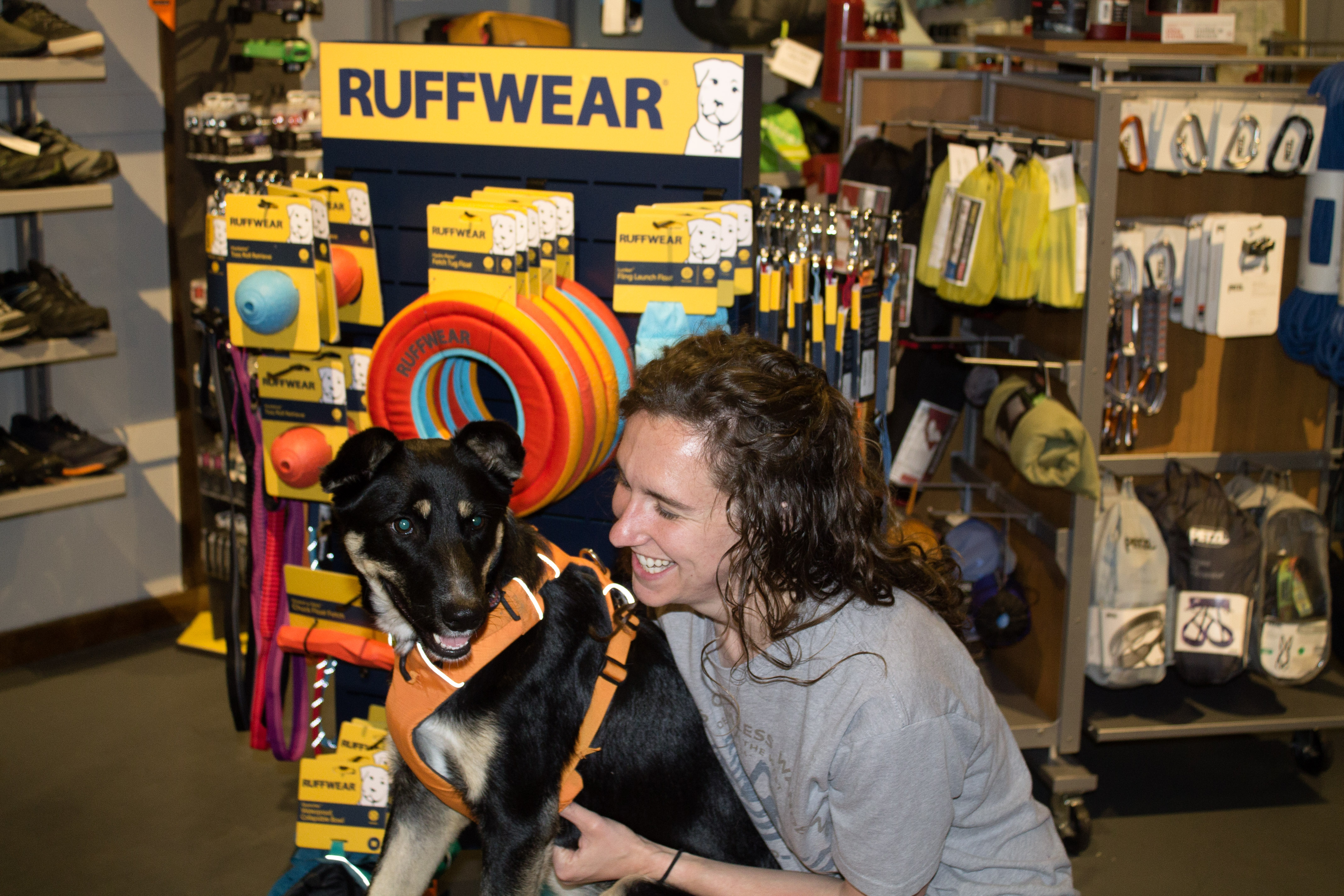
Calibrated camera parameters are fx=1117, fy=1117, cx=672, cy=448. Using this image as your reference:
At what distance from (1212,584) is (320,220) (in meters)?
2.70

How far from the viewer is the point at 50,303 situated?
3777 mm

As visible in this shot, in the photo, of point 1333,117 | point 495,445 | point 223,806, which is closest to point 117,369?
point 223,806

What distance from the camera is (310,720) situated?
9.46ft

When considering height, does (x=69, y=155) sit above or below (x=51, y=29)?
below

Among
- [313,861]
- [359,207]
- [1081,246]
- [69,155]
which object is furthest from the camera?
[69,155]

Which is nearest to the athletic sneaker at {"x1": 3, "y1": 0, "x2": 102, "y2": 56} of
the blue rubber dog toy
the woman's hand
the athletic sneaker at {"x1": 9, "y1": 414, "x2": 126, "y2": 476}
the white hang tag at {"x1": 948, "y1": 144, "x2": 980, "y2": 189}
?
the athletic sneaker at {"x1": 9, "y1": 414, "x2": 126, "y2": 476}

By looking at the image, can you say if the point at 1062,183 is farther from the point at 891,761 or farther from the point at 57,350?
the point at 57,350

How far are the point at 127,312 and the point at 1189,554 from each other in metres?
3.88

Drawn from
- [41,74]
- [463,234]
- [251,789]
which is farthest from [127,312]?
[463,234]

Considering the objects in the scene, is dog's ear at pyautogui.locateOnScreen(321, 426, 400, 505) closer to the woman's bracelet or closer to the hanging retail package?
the hanging retail package

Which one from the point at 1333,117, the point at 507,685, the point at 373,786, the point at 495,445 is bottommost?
the point at 373,786

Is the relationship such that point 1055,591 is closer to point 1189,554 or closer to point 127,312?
point 1189,554

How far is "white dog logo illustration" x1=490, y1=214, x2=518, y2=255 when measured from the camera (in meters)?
2.08

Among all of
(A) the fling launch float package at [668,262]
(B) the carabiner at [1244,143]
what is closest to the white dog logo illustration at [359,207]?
(A) the fling launch float package at [668,262]
